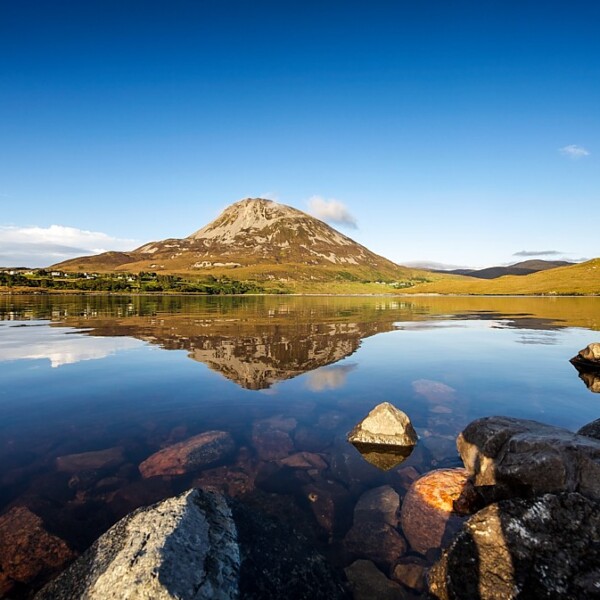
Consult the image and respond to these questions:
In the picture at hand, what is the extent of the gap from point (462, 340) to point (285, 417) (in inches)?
1254

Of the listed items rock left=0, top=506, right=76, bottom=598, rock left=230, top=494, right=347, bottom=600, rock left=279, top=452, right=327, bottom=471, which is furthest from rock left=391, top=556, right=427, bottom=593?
rock left=0, top=506, right=76, bottom=598

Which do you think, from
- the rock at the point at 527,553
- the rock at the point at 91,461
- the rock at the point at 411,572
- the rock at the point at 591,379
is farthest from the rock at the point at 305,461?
the rock at the point at 591,379

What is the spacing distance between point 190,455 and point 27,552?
5.31 m

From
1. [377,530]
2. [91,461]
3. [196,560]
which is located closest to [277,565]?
[196,560]

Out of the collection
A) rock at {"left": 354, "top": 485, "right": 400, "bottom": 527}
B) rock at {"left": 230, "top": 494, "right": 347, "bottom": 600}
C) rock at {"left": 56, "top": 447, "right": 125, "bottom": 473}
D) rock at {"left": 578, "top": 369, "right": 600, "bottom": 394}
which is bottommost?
rock at {"left": 578, "top": 369, "right": 600, "bottom": 394}

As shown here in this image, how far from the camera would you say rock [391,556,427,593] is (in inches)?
309

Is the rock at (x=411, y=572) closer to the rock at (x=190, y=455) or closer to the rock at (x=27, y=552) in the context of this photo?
the rock at (x=190, y=455)

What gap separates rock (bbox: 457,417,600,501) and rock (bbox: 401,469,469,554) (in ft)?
2.18

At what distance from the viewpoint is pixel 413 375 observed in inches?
1005

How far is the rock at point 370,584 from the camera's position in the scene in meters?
7.53

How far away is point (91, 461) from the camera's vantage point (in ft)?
41.9

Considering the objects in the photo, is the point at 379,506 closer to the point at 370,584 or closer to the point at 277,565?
the point at 370,584

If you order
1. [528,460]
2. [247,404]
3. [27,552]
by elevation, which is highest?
[528,460]

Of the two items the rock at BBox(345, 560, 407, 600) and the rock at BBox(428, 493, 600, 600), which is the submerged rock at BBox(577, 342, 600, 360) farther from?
the rock at BBox(345, 560, 407, 600)
